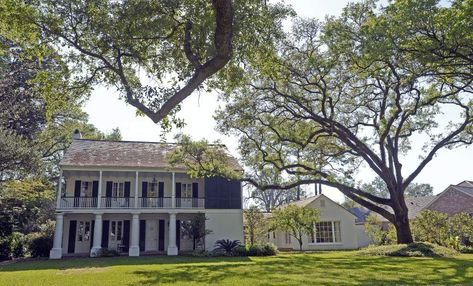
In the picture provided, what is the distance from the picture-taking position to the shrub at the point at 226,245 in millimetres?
22328

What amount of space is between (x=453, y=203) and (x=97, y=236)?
27.2m

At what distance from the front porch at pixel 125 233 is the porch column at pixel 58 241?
52mm

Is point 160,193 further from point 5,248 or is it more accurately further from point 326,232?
point 326,232

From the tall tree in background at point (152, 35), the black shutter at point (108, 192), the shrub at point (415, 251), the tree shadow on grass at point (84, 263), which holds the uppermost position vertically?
the tall tree in background at point (152, 35)

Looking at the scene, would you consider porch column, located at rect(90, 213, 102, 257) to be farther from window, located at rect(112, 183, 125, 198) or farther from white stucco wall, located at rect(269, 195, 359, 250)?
white stucco wall, located at rect(269, 195, 359, 250)

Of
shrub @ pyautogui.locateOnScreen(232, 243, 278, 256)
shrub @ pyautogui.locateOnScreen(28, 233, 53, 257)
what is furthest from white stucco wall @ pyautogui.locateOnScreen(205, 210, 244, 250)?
shrub @ pyautogui.locateOnScreen(28, 233, 53, 257)

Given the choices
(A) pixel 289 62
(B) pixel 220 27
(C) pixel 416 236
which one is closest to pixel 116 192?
(A) pixel 289 62

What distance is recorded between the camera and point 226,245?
22.5 metres

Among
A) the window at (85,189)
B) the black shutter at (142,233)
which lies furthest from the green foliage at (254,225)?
the window at (85,189)

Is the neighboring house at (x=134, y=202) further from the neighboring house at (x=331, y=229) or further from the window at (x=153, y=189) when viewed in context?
the neighboring house at (x=331, y=229)

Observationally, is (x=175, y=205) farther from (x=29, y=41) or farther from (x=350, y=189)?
(x=29, y=41)

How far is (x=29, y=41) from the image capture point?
30.9 ft

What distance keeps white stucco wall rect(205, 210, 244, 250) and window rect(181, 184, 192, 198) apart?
6.61 ft

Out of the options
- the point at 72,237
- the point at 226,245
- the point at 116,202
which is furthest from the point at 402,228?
the point at 72,237
